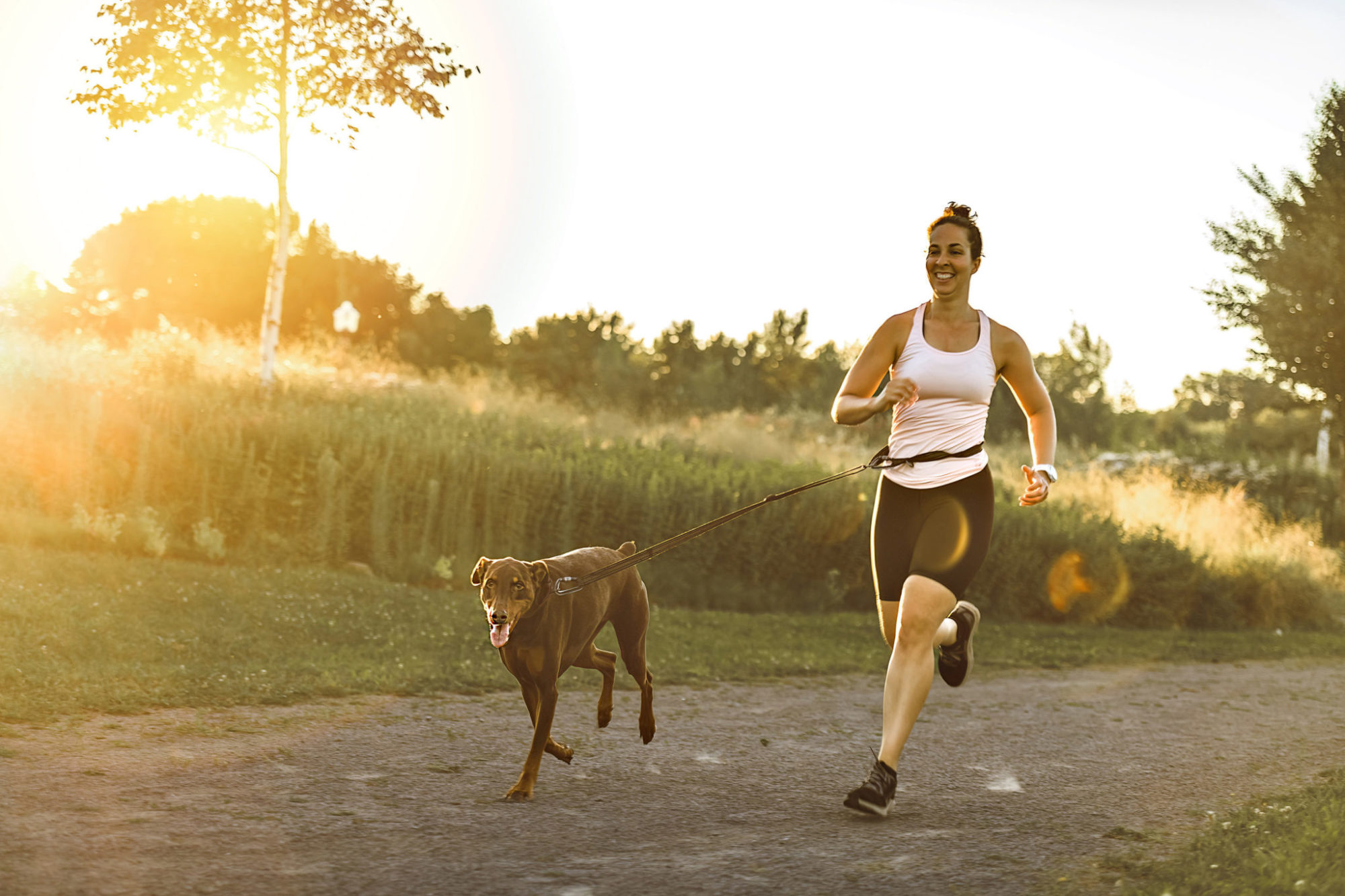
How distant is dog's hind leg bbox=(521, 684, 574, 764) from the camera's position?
193 inches

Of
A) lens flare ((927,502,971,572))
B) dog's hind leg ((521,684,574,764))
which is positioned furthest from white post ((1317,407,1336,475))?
dog's hind leg ((521,684,574,764))

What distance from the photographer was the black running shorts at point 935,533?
482 centimetres

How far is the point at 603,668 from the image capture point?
18.8 ft

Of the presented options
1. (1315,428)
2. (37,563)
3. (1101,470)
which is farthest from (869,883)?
(1315,428)

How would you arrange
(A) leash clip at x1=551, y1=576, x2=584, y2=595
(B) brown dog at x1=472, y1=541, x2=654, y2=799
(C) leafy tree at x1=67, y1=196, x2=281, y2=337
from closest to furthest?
(B) brown dog at x1=472, y1=541, x2=654, y2=799 → (A) leash clip at x1=551, y1=576, x2=584, y2=595 → (C) leafy tree at x1=67, y1=196, x2=281, y2=337

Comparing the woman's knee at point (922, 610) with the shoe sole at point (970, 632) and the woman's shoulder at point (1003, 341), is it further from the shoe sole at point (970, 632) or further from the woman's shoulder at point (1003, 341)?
the woman's shoulder at point (1003, 341)

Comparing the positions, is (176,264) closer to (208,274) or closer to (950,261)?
(208,274)

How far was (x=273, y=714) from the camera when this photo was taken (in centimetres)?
664

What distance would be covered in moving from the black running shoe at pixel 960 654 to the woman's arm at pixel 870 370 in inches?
35.3

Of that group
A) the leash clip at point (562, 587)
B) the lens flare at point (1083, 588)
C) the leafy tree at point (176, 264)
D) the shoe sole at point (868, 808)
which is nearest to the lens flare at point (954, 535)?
the shoe sole at point (868, 808)

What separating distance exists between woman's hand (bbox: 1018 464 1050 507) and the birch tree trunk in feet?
41.0

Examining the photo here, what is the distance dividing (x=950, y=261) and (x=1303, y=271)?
1968 centimetres

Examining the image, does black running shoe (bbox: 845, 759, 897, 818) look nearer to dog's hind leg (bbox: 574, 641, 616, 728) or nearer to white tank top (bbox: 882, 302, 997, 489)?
white tank top (bbox: 882, 302, 997, 489)

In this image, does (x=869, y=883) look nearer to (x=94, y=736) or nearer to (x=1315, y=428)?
(x=94, y=736)
